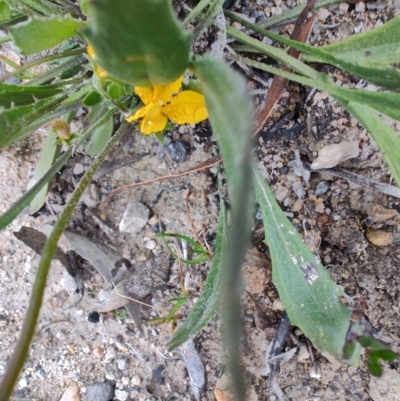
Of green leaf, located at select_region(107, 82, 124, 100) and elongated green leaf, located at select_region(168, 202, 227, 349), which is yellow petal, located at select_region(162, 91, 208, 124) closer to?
green leaf, located at select_region(107, 82, 124, 100)

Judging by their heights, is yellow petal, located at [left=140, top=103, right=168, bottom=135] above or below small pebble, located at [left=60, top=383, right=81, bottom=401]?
above

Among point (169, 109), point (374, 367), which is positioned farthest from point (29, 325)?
point (374, 367)

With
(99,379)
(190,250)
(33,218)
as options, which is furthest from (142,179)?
(99,379)

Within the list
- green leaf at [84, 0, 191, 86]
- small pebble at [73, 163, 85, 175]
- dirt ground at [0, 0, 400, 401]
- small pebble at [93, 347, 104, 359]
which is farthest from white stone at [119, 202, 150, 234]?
green leaf at [84, 0, 191, 86]

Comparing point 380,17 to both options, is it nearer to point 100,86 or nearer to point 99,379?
point 100,86

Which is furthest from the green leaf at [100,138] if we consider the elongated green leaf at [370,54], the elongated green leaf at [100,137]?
the elongated green leaf at [370,54]

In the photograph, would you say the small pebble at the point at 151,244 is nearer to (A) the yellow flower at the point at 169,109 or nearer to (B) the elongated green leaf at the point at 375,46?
(A) the yellow flower at the point at 169,109

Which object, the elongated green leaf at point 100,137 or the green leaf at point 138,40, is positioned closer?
the green leaf at point 138,40
